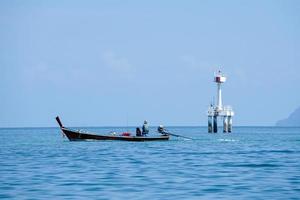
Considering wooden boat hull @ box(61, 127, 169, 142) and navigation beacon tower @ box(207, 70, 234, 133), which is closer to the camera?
wooden boat hull @ box(61, 127, 169, 142)

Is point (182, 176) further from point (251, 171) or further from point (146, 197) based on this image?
point (146, 197)

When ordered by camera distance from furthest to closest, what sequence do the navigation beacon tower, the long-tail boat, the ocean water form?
the navigation beacon tower < the long-tail boat < the ocean water

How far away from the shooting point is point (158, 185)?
1082 inches

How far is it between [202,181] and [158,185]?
2.28m

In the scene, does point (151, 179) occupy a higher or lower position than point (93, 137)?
lower

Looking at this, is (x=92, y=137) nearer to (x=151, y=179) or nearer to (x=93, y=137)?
(x=93, y=137)

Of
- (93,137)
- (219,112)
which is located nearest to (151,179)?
(93,137)

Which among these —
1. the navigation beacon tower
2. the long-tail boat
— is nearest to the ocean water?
the long-tail boat

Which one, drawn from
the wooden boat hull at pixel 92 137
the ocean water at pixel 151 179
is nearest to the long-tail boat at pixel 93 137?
the wooden boat hull at pixel 92 137

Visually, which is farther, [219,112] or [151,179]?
[219,112]

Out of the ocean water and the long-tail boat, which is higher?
the long-tail boat

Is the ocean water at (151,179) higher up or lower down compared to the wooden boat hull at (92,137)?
lower down

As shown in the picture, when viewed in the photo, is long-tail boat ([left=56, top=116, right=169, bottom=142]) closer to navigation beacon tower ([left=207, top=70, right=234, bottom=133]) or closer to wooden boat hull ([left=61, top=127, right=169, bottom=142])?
wooden boat hull ([left=61, top=127, right=169, bottom=142])

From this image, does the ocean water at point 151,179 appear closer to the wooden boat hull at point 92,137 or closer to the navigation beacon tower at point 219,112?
the wooden boat hull at point 92,137
